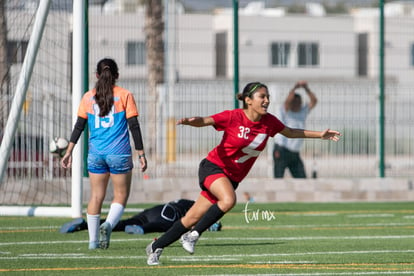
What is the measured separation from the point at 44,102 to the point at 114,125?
23.9 ft

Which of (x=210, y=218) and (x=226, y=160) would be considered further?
(x=226, y=160)

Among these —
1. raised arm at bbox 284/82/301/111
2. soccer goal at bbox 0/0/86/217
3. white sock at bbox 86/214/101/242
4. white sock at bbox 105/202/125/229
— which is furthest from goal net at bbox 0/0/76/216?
raised arm at bbox 284/82/301/111

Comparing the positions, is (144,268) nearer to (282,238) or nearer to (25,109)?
(282,238)

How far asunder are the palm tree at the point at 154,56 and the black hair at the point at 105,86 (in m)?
7.52

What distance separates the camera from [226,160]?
398 inches

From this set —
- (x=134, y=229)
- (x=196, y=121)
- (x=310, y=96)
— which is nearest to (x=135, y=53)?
(x=310, y=96)

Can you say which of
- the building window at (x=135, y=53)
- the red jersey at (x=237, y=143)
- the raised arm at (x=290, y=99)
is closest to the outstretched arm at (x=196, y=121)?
the red jersey at (x=237, y=143)

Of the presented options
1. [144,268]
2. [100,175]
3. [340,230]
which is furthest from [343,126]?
[144,268]

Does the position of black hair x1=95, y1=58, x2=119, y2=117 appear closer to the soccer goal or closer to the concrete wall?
the soccer goal

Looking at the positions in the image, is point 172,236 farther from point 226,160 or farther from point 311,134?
point 311,134

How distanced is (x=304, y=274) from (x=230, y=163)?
152 cm

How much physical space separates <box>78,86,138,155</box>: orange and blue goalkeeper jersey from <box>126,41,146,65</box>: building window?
21.6 ft

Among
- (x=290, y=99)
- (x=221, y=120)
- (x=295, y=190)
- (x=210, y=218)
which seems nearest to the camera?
(x=210, y=218)

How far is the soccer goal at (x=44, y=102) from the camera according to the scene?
14867mm
